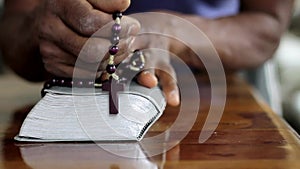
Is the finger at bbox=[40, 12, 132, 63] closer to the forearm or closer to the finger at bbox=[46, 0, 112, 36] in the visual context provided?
the finger at bbox=[46, 0, 112, 36]

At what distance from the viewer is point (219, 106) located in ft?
2.94

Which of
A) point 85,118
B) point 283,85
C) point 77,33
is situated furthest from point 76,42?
point 283,85

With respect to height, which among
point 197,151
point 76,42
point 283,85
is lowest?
point 283,85

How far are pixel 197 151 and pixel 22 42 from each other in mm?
531

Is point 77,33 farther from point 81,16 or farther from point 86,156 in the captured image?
point 86,156

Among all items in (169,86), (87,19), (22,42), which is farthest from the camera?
(22,42)

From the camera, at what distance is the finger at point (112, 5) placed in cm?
70

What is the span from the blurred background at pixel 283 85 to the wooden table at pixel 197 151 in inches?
9.5

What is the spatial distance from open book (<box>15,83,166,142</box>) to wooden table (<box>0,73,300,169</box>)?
0.04ft

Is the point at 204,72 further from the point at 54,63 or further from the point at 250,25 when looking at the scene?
the point at 54,63

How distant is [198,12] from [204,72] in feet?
0.43

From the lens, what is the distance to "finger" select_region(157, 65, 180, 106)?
84 cm

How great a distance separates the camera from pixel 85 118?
2.26ft

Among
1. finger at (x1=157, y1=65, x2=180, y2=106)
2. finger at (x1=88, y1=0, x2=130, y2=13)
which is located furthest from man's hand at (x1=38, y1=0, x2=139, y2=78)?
finger at (x1=157, y1=65, x2=180, y2=106)
